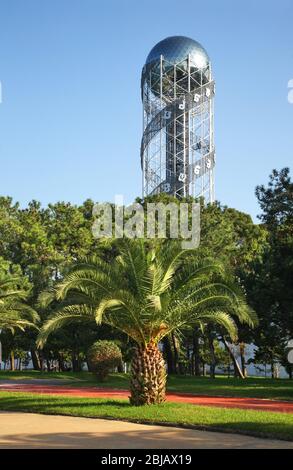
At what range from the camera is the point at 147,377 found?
1850 centimetres

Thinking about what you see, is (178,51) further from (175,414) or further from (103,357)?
(175,414)

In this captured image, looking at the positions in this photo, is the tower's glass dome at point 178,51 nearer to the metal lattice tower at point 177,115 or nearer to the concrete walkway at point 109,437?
the metal lattice tower at point 177,115

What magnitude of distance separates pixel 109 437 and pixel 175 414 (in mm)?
3605

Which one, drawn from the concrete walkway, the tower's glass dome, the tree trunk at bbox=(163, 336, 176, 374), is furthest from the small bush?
the tower's glass dome

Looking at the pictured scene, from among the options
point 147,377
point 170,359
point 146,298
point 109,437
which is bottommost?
point 109,437

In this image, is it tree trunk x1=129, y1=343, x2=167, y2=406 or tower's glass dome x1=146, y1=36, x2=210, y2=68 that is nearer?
tree trunk x1=129, y1=343, x2=167, y2=406

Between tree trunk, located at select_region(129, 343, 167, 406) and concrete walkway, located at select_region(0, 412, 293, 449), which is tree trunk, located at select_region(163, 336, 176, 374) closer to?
tree trunk, located at select_region(129, 343, 167, 406)

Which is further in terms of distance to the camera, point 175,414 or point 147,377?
point 147,377

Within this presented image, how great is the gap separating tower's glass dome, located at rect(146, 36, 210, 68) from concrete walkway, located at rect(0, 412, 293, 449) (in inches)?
2644

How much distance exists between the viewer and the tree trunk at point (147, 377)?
1848 cm

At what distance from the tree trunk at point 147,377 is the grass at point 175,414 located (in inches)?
16.2

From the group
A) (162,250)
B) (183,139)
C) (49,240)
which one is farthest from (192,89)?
(162,250)

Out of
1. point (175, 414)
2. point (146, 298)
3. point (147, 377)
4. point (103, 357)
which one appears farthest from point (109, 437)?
point (103, 357)

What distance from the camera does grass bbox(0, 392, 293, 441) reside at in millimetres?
14159
